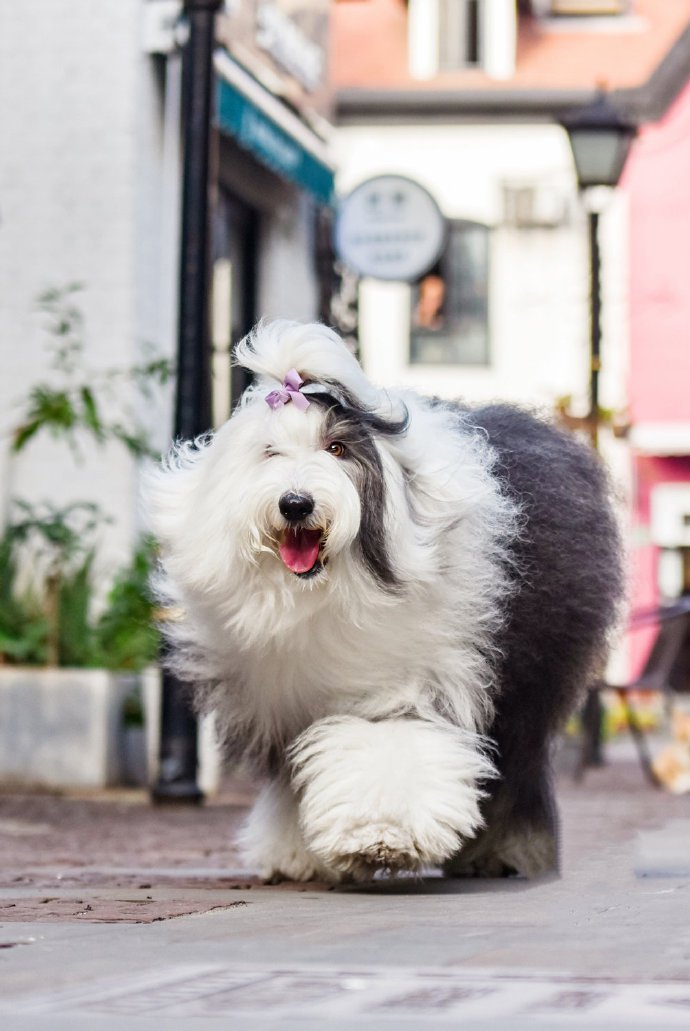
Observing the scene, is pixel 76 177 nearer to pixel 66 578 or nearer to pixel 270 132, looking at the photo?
pixel 270 132

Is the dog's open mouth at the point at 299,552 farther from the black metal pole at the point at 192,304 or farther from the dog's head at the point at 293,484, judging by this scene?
the black metal pole at the point at 192,304

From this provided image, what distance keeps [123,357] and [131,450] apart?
2.07 m

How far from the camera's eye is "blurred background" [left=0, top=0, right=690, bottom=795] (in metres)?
10.2

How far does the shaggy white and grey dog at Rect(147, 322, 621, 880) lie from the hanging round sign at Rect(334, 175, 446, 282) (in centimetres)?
808

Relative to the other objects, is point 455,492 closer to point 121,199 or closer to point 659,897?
point 659,897

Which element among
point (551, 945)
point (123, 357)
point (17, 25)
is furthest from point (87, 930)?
point (17, 25)

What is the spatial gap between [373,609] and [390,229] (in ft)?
29.9

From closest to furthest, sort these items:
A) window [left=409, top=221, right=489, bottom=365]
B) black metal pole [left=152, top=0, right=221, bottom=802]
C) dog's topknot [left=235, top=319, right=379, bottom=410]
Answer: dog's topknot [left=235, top=319, right=379, bottom=410] < black metal pole [left=152, top=0, right=221, bottom=802] < window [left=409, top=221, right=489, bottom=365]

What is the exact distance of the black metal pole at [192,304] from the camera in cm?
955

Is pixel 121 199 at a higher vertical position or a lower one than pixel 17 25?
lower

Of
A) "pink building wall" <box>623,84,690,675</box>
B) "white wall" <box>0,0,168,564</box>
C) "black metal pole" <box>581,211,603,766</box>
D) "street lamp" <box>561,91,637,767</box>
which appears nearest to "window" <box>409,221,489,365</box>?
"pink building wall" <box>623,84,690,675</box>

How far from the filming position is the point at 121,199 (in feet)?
40.0

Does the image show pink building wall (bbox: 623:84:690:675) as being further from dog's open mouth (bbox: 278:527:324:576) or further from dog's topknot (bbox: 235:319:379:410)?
dog's open mouth (bbox: 278:527:324:576)

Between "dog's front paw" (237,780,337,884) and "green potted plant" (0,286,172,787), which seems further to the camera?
"green potted plant" (0,286,172,787)
